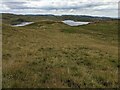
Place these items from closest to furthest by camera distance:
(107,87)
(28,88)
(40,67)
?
→ 1. (28,88)
2. (107,87)
3. (40,67)

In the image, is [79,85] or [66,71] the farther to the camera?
[66,71]

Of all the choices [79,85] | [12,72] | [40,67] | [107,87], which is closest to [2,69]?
[12,72]

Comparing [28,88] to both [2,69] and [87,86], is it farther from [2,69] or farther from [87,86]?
[2,69]

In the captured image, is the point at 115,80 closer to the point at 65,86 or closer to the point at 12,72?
the point at 65,86

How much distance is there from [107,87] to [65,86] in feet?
5.32

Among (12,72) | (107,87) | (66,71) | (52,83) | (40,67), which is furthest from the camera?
(40,67)

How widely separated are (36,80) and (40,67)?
234cm

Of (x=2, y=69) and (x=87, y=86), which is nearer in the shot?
(x=87, y=86)

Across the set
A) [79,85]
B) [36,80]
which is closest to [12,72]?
[36,80]

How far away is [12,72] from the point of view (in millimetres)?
9562

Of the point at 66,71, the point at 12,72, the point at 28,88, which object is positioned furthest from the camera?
the point at 66,71

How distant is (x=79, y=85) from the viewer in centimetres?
861

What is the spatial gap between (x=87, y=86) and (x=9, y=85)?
259 centimetres

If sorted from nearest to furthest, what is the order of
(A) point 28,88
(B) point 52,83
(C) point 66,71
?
(A) point 28,88 → (B) point 52,83 → (C) point 66,71
